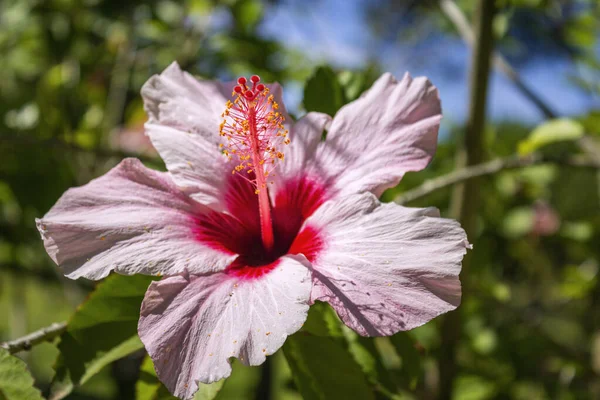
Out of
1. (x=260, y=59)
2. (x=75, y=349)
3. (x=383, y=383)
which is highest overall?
(x=260, y=59)

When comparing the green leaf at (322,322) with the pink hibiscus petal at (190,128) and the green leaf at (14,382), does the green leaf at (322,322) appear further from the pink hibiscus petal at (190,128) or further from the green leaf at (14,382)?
the green leaf at (14,382)

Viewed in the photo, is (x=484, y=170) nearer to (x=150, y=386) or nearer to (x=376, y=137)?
(x=376, y=137)

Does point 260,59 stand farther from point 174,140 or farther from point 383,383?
point 383,383

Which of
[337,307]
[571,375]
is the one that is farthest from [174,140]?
[571,375]

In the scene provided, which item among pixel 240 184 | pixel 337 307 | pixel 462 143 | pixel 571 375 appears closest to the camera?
pixel 337 307

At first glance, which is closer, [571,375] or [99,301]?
[99,301]

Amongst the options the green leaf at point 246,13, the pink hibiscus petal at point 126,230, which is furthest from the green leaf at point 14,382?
the green leaf at point 246,13
